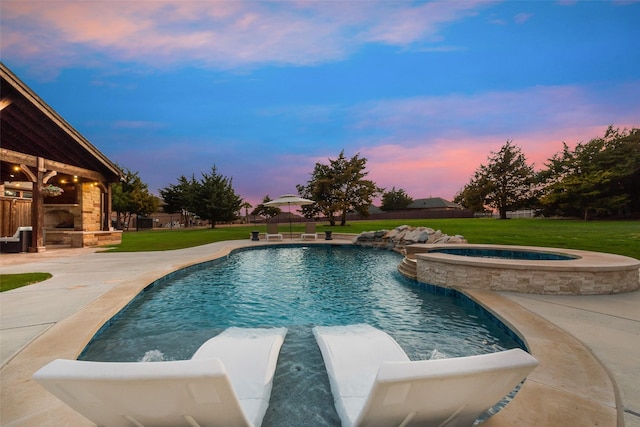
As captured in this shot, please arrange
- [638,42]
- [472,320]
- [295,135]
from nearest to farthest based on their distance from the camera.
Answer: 1. [472,320]
2. [638,42]
3. [295,135]

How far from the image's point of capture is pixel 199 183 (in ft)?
106

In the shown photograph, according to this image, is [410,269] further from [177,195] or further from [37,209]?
[177,195]

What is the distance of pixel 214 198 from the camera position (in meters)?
31.0

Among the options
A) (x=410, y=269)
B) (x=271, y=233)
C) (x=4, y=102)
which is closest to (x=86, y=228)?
(x=4, y=102)

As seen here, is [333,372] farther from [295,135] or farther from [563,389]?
[295,135]

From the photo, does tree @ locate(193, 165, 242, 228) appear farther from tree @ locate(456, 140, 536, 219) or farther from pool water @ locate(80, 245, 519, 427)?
tree @ locate(456, 140, 536, 219)

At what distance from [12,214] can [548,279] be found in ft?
71.5

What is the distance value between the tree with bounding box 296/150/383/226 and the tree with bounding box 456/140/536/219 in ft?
50.2

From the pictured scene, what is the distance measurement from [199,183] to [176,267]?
87.4 ft

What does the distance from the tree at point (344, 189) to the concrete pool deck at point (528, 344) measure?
2405cm

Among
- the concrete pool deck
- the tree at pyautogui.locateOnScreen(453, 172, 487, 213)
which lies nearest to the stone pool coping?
the concrete pool deck

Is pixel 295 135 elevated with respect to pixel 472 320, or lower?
elevated

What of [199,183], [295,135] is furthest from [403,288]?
[199,183]

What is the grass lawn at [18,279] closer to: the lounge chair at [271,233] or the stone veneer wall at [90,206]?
the stone veneer wall at [90,206]
